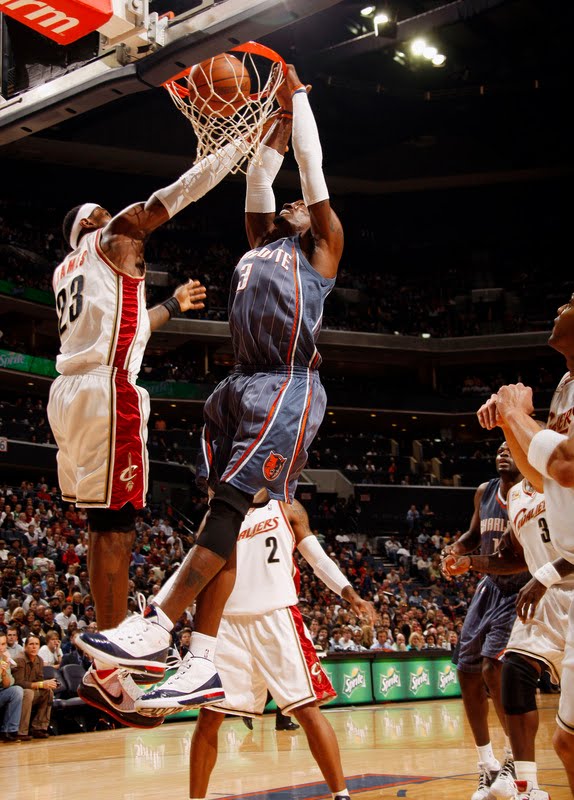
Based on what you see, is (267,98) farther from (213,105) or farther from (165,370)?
(165,370)

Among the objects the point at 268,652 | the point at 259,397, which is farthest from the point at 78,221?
the point at 268,652

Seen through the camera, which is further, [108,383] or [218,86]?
[218,86]

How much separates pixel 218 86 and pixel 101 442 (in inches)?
79.0

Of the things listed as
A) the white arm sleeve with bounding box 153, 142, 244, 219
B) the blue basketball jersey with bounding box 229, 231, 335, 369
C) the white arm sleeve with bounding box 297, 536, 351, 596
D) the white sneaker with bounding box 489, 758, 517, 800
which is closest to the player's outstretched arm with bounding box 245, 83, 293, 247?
the white arm sleeve with bounding box 153, 142, 244, 219

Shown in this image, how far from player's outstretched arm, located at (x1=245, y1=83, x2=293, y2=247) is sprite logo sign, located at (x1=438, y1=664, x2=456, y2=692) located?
45.6 ft

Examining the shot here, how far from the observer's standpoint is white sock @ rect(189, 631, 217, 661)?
11.9 feet

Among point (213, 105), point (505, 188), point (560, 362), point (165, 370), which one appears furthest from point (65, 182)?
point (213, 105)

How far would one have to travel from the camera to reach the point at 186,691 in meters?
3.45

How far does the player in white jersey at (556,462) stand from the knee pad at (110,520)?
1682mm

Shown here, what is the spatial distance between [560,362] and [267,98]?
1296 inches

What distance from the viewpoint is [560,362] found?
35.7 m

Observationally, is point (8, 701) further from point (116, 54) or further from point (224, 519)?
point (116, 54)

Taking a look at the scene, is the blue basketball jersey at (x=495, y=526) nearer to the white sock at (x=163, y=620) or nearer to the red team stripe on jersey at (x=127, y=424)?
the red team stripe on jersey at (x=127, y=424)

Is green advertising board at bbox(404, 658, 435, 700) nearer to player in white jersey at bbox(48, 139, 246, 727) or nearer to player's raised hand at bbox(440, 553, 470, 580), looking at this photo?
player's raised hand at bbox(440, 553, 470, 580)
